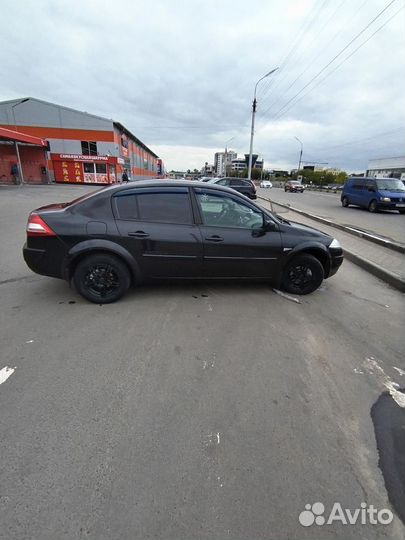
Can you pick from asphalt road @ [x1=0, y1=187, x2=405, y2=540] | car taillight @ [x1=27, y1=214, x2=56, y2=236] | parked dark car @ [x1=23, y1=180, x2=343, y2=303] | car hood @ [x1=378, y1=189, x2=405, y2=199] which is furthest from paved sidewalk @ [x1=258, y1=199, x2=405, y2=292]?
car hood @ [x1=378, y1=189, x2=405, y2=199]

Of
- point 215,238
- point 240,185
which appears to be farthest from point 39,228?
point 240,185

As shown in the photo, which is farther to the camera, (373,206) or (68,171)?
Answer: (68,171)

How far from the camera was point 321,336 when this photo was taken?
133 inches

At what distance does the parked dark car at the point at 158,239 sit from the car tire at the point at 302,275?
3 cm

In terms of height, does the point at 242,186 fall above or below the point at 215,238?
above

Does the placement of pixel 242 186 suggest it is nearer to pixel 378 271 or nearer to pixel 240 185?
pixel 240 185

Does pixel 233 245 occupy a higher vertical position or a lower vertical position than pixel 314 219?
higher

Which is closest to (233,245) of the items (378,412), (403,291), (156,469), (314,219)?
(378,412)

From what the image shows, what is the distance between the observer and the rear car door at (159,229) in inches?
149

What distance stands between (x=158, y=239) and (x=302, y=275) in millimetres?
2238

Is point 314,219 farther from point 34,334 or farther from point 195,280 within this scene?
point 34,334

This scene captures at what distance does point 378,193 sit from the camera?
15.4 meters

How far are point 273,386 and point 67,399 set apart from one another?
5.58ft

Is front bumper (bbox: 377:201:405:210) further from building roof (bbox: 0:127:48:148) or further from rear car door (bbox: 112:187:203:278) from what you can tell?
building roof (bbox: 0:127:48:148)
